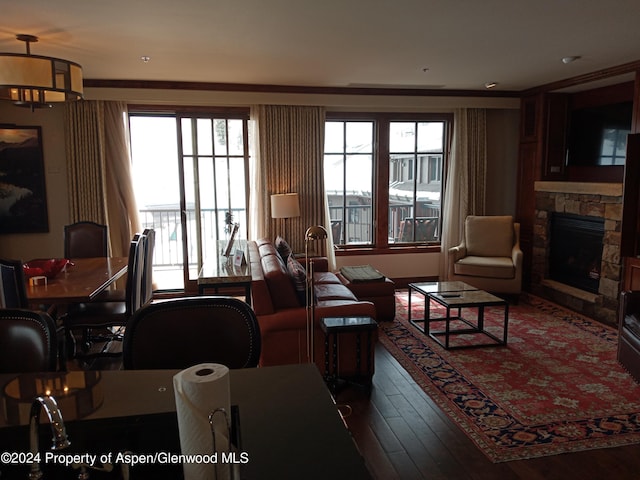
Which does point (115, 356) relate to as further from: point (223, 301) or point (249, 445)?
point (249, 445)

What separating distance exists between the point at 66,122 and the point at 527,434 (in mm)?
5645

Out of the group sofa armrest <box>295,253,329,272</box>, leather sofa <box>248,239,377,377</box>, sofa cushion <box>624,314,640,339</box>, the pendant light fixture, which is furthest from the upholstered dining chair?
sofa cushion <box>624,314,640,339</box>

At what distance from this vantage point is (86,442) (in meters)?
1.16

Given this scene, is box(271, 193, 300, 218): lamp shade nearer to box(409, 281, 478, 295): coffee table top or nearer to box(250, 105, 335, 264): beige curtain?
box(250, 105, 335, 264): beige curtain

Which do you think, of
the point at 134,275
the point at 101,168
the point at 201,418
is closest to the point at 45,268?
the point at 134,275

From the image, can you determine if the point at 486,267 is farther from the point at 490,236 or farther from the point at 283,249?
the point at 283,249

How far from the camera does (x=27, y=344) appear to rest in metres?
1.67

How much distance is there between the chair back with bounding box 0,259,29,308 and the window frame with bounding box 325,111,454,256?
4.13m

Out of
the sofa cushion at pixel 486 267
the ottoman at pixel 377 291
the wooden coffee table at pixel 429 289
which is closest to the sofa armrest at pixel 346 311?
the wooden coffee table at pixel 429 289

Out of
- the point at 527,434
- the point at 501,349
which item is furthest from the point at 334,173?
the point at 527,434

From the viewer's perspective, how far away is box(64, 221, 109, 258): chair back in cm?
482

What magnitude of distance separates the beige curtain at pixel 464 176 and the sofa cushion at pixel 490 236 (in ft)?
1.15

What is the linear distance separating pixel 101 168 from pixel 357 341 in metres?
3.93

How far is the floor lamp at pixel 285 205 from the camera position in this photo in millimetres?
5770
